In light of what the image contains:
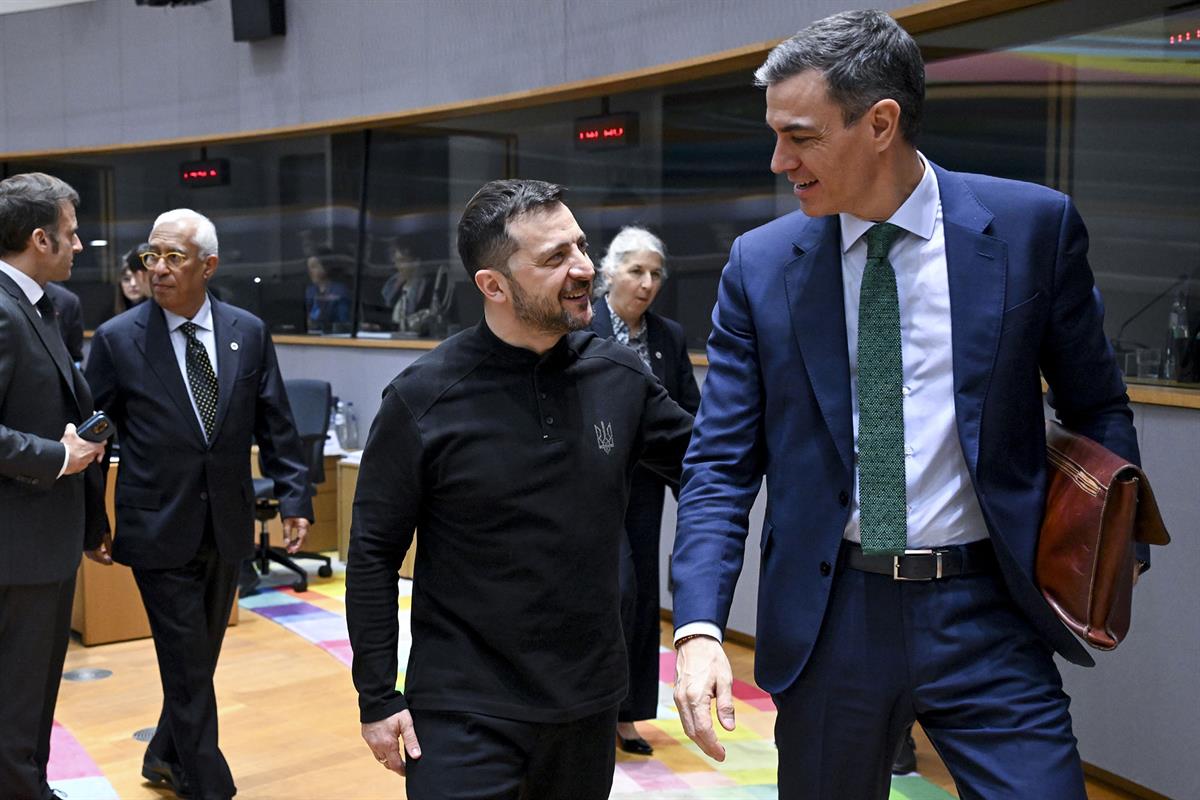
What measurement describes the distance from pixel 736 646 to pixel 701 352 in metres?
1.39

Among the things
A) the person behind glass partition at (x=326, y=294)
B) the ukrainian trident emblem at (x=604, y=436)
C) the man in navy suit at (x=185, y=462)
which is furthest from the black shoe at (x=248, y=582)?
the ukrainian trident emblem at (x=604, y=436)

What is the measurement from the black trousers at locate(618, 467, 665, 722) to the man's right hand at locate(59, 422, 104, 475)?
1.63 m

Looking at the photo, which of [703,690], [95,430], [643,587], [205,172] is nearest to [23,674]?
[95,430]

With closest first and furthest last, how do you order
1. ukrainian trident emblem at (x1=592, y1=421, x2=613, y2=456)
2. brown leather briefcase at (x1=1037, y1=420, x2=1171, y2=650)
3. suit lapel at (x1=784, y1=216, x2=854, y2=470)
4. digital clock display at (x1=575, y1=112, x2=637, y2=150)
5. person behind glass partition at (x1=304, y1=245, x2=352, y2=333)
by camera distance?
brown leather briefcase at (x1=1037, y1=420, x2=1171, y2=650), suit lapel at (x1=784, y1=216, x2=854, y2=470), ukrainian trident emblem at (x1=592, y1=421, x2=613, y2=456), digital clock display at (x1=575, y1=112, x2=637, y2=150), person behind glass partition at (x1=304, y1=245, x2=352, y2=333)

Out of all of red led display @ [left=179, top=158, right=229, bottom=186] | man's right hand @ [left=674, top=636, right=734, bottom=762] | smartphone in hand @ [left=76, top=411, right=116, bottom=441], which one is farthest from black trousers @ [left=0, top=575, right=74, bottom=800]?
red led display @ [left=179, top=158, right=229, bottom=186]

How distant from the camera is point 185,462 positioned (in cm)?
385

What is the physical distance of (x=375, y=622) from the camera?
230 centimetres

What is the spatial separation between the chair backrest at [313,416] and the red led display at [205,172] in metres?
2.60

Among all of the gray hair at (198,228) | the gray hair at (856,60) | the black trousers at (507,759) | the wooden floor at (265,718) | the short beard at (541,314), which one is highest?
the gray hair at (856,60)

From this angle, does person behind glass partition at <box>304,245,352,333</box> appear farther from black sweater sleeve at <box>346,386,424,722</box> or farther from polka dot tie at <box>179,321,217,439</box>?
black sweater sleeve at <box>346,386,424,722</box>

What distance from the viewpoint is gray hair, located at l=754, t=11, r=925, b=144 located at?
1914mm

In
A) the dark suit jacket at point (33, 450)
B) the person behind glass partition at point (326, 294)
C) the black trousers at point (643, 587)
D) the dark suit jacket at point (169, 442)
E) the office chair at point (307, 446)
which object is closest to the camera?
the dark suit jacket at point (33, 450)

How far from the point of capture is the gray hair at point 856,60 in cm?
191

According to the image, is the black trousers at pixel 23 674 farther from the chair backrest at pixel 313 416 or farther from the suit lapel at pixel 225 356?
the chair backrest at pixel 313 416
